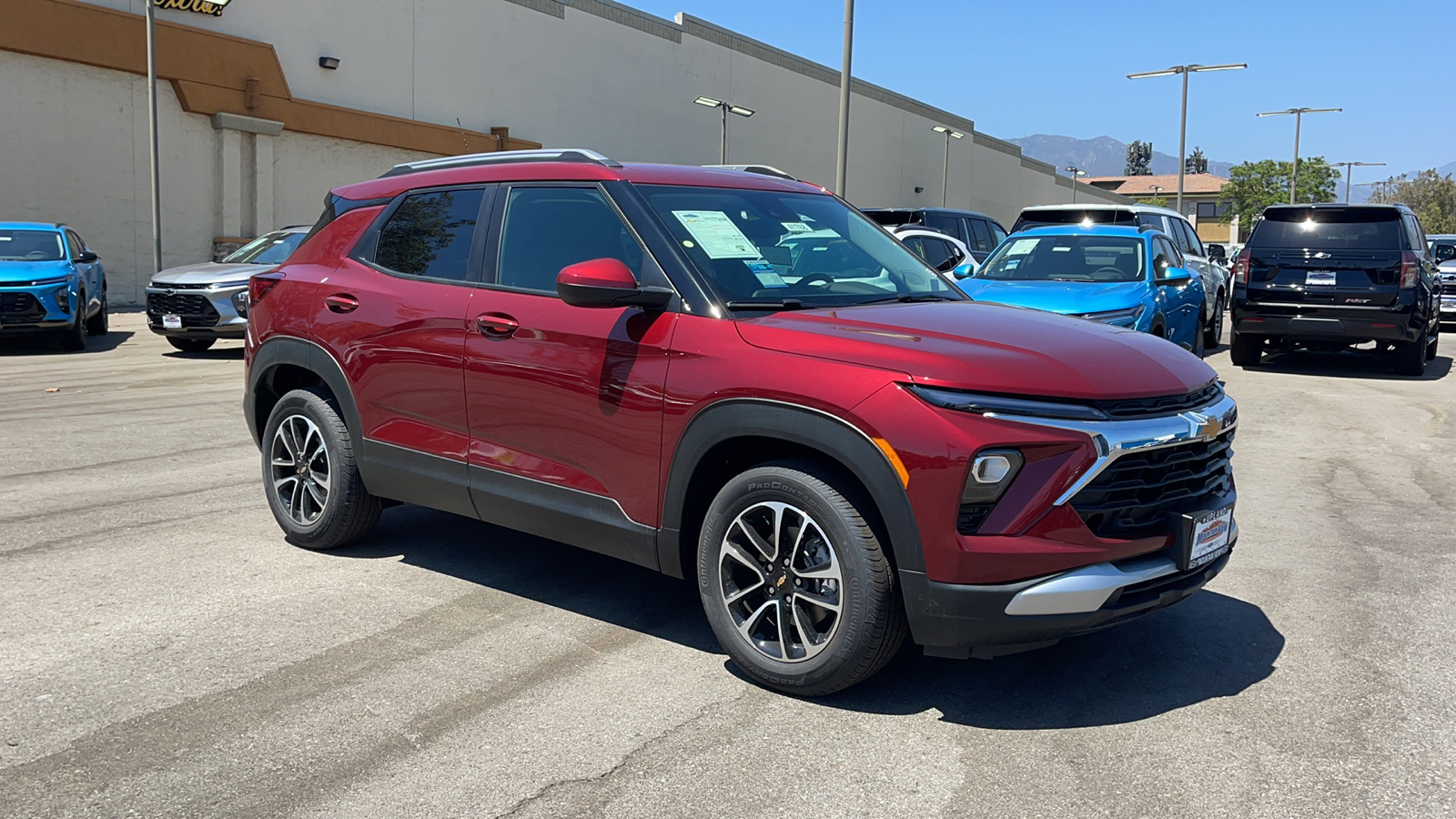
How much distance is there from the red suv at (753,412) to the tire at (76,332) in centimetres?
1206

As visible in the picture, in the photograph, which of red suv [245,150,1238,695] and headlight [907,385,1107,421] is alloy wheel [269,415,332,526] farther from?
headlight [907,385,1107,421]

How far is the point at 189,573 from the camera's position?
5.36m

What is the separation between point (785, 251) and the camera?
473cm

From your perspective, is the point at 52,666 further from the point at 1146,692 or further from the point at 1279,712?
the point at 1279,712

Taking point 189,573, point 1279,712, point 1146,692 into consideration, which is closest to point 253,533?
point 189,573

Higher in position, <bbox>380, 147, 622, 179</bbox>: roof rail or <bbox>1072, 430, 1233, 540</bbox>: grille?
<bbox>380, 147, 622, 179</bbox>: roof rail

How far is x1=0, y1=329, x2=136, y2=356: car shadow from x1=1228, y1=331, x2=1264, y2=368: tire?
15129 millimetres

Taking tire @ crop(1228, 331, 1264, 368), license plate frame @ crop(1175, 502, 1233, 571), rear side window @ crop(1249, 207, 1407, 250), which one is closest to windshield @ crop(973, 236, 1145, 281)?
rear side window @ crop(1249, 207, 1407, 250)

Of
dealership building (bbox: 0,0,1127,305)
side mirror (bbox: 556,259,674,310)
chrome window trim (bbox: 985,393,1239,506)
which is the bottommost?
chrome window trim (bbox: 985,393,1239,506)

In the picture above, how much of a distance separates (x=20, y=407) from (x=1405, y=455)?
453 inches

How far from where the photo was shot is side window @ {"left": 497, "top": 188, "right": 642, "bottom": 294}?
465 cm

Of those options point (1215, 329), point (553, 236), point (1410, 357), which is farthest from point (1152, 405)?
point (1215, 329)

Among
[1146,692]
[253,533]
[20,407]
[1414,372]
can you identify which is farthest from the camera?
[1414,372]

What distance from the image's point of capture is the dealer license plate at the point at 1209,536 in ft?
12.7
